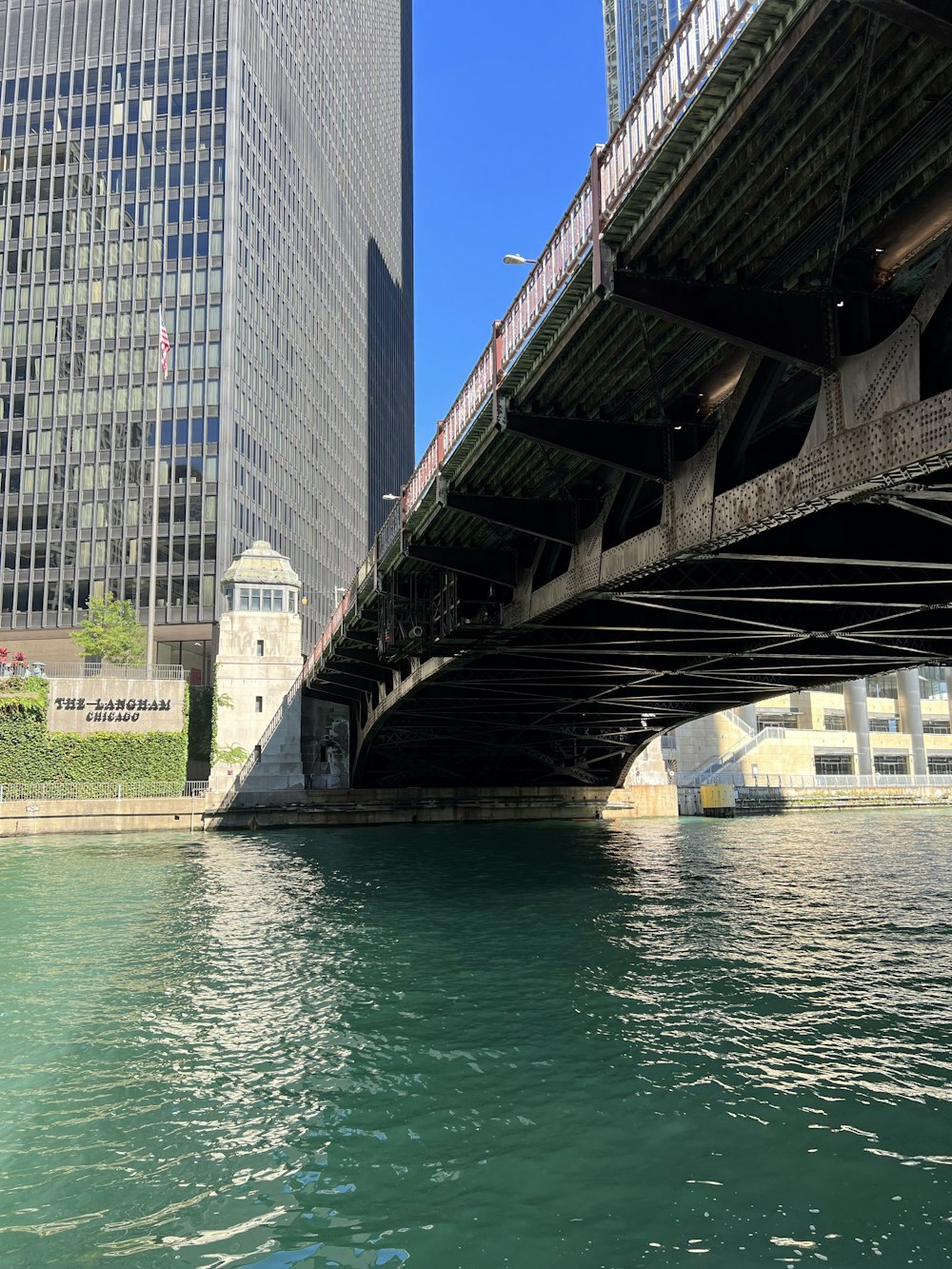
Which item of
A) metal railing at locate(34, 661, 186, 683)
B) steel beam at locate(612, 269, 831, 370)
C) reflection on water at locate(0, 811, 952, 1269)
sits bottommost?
reflection on water at locate(0, 811, 952, 1269)

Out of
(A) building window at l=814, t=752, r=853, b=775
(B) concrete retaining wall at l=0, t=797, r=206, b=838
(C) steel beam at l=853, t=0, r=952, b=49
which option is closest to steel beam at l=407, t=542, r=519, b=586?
(C) steel beam at l=853, t=0, r=952, b=49

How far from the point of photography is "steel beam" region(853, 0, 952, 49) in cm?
711

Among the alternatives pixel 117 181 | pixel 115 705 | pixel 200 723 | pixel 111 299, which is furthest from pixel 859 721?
pixel 117 181

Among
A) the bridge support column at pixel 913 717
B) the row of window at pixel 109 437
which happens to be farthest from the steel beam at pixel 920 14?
the bridge support column at pixel 913 717

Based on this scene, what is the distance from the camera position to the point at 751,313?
449 inches

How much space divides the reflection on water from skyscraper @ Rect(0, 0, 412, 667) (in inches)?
2485

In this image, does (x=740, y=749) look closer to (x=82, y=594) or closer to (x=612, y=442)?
(x=82, y=594)

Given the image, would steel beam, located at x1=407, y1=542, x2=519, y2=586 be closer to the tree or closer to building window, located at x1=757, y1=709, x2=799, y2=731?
the tree

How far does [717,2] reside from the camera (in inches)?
365

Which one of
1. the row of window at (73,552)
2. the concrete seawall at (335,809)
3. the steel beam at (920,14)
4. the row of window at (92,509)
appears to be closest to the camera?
the steel beam at (920,14)

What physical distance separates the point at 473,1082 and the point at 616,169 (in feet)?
38.2

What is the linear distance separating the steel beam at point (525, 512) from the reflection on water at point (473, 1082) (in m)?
9.07

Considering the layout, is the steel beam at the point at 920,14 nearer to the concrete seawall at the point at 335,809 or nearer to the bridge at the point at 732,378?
the bridge at the point at 732,378

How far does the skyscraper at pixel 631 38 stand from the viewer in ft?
537
